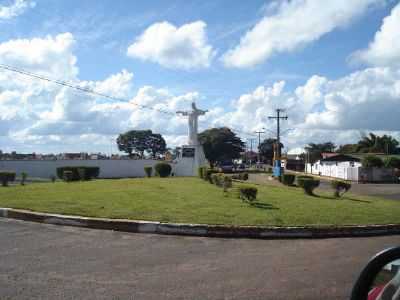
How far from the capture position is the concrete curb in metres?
9.23

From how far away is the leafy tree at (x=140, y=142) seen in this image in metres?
102

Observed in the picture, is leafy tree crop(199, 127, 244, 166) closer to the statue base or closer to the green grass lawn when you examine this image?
the statue base

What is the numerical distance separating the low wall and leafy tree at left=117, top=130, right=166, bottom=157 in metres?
51.9

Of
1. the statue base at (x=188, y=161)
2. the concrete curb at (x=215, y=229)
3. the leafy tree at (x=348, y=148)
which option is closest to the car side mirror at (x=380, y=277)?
the concrete curb at (x=215, y=229)

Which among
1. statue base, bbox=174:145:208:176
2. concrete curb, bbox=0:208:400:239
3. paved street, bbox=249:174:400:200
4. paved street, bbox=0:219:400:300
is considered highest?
statue base, bbox=174:145:208:176

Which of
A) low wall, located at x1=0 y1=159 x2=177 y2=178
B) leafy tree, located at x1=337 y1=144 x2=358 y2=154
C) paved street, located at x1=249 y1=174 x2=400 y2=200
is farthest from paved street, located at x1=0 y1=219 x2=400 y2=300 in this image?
leafy tree, located at x1=337 y1=144 x2=358 y2=154

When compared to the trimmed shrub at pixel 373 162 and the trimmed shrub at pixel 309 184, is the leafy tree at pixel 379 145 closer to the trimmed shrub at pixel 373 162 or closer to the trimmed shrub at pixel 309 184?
the trimmed shrub at pixel 373 162

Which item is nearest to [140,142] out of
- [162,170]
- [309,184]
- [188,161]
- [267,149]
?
[267,149]

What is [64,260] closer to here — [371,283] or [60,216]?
[60,216]

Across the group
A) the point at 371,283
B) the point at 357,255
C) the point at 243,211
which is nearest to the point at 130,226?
the point at 243,211

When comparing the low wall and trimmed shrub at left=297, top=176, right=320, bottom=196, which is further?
the low wall

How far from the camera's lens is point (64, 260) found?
6684 mm

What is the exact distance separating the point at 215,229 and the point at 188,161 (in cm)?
3705

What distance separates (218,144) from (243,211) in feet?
256
